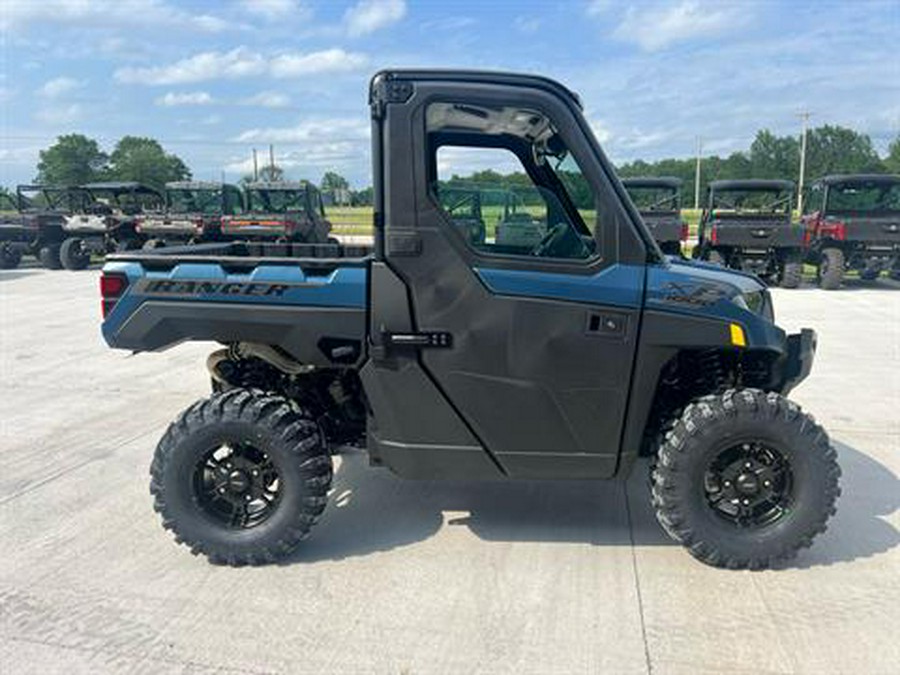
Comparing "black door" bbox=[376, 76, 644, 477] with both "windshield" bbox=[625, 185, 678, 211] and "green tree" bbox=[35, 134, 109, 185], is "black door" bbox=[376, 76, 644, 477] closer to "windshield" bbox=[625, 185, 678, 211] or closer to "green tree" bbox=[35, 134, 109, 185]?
"windshield" bbox=[625, 185, 678, 211]

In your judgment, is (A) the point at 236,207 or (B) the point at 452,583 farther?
(A) the point at 236,207

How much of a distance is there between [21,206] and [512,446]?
1963 cm

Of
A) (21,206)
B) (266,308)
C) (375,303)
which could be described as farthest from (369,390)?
(21,206)

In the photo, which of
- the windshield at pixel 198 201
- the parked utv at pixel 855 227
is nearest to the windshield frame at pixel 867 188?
the parked utv at pixel 855 227

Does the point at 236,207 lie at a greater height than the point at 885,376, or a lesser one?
greater

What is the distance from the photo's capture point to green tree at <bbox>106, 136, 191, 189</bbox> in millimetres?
77062

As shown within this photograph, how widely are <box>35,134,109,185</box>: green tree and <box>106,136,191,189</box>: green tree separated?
1681mm

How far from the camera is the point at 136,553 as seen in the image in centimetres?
339

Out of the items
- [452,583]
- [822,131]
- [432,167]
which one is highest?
[822,131]

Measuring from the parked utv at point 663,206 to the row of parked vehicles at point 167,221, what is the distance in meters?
7.57

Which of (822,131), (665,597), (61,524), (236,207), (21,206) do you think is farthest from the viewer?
(822,131)

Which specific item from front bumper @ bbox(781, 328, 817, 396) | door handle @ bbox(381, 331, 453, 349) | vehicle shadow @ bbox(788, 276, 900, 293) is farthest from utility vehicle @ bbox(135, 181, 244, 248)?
front bumper @ bbox(781, 328, 817, 396)

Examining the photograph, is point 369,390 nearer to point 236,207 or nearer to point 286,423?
point 286,423

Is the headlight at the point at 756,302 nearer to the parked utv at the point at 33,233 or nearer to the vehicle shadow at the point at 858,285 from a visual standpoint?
the vehicle shadow at the point at 858,285
